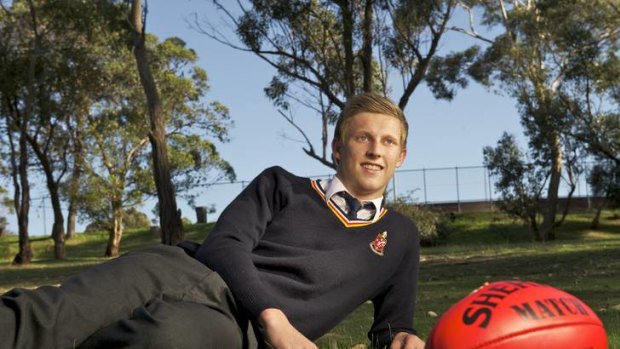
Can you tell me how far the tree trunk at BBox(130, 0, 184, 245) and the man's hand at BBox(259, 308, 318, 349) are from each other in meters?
16.5

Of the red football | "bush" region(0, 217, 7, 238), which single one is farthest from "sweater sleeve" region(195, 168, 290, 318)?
"bush" region(0, 217, 7, 238)

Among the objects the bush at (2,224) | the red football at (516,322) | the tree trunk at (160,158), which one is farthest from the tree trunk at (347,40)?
the bush at (2,224)

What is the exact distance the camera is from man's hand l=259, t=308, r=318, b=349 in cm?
284

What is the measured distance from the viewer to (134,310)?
2.87 m

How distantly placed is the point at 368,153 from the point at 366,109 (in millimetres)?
207

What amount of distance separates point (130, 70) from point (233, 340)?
30644 millimetres

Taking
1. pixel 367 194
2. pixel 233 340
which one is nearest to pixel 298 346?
pixel 233 340

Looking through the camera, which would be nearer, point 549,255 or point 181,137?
point 549,255

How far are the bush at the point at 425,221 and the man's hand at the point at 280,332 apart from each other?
79.5 feet

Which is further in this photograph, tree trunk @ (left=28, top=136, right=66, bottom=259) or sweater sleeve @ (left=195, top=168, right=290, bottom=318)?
tree trunk @ (left=28, top=136, right=66, bottom=259)

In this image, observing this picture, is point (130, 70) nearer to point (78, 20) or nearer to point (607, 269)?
point (78, 20)

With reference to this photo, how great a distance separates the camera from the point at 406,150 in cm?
383

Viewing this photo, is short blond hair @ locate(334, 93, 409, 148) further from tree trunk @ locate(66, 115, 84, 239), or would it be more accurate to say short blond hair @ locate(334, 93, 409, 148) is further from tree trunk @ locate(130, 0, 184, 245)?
tree trunk @ locate(66, 115, 84, 239)

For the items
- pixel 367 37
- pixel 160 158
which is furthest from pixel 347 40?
pixel 160 158
